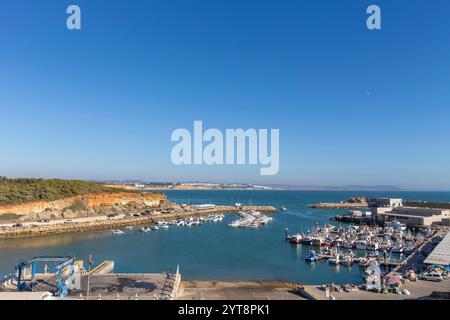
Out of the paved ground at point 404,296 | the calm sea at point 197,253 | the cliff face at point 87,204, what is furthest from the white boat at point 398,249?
the cliff face at point 87,204

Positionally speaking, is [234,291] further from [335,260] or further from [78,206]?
[78,206]

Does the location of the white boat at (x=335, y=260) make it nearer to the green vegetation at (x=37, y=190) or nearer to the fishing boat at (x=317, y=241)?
the fishing boat at (x=317, y=241)

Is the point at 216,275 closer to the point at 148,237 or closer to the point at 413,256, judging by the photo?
the point at 413,256

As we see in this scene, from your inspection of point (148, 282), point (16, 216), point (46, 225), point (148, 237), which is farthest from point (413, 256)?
point (16, 216)

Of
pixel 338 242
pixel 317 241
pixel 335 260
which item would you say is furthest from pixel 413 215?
pixel 335 260

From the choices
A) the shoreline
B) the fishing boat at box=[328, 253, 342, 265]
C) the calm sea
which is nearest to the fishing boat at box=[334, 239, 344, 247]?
the calm sea
